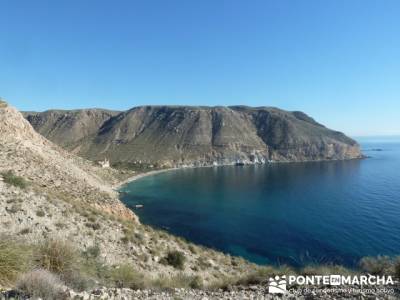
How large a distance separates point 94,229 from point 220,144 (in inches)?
6409

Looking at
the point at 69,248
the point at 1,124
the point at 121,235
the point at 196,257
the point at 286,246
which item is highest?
the point at 1,124

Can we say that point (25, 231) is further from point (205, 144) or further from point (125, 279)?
point (205, 144)

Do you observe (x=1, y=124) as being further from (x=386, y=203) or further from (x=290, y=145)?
(x=290, y=145)

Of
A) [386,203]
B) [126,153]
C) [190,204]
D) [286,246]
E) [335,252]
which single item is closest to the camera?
[335,252]

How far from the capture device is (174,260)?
54.5 feet

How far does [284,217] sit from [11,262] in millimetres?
53550

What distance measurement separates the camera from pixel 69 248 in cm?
856

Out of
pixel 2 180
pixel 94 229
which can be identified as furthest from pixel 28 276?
pixel 2 180

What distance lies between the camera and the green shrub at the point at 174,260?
16.4 metres

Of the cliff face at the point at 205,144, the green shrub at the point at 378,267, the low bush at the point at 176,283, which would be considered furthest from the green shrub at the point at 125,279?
the cliff face at the point at 205,144

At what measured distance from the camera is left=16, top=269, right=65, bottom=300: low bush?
557 cm

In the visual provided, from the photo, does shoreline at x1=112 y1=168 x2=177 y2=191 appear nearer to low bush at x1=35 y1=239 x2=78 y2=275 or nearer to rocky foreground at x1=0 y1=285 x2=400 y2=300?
low bush at x1=35 y1=239 x2=78 y2=275

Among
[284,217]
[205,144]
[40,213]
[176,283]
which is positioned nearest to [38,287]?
[176,283]

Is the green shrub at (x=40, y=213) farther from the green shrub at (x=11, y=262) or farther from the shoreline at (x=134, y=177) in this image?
the shoreline at (x=134, y=177)
